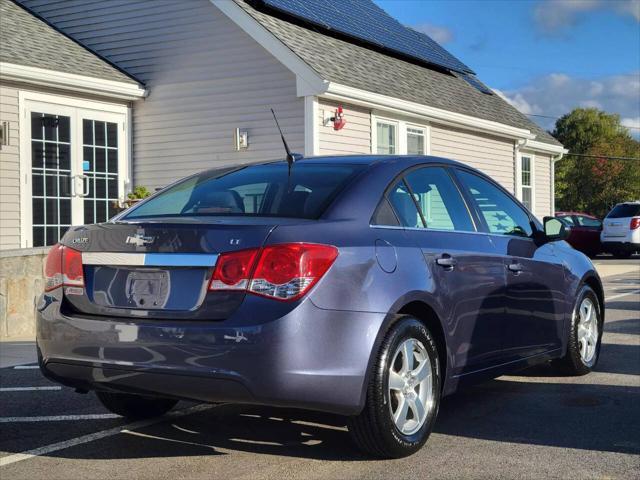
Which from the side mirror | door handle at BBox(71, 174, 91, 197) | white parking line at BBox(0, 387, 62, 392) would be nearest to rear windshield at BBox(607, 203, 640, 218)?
door handle at BBox(71, 174, 91, 197)

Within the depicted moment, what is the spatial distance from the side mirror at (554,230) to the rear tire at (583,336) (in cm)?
54

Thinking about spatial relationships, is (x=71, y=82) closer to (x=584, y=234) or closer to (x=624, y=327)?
(x=624, y=327)

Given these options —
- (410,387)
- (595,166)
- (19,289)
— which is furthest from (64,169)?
(595,166)

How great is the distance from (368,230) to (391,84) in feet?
38.9

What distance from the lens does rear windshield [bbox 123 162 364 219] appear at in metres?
4.58

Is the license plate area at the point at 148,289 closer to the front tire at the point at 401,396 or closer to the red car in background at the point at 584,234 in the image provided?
the front tire at the point at 401,396

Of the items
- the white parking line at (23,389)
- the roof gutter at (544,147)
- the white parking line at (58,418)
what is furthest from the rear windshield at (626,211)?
the white parking line at (58,418)

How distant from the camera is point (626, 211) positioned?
25.4 metres

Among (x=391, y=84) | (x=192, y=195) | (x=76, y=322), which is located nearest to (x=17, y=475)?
(x=76, y=322)

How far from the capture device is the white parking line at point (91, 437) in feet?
15.0

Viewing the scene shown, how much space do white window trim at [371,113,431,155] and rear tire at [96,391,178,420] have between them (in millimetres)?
10256

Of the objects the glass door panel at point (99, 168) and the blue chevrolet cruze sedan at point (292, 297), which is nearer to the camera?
the blue chevrolet cruze sedan at point (292, 297)

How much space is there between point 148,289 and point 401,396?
4.41 feet

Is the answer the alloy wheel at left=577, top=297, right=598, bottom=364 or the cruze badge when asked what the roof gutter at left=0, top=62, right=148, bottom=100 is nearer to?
the alloy wheel at left=577, top=297, right=598, bottom=364
